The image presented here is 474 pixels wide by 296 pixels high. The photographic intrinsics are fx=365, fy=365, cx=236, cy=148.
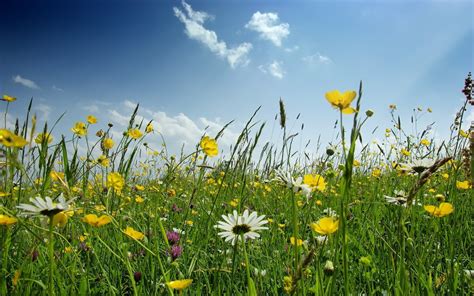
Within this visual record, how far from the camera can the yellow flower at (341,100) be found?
0.85 m

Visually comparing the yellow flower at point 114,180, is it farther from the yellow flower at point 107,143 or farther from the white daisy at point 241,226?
the white daisy at point 241,226

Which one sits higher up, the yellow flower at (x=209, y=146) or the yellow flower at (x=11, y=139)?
the yellow flower at (x=209, y=146)

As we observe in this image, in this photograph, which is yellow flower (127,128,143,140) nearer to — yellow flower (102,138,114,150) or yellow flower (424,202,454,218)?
yellow flower (102,138,114,150)

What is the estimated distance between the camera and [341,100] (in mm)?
866

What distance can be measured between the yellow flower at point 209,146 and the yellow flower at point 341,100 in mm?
762

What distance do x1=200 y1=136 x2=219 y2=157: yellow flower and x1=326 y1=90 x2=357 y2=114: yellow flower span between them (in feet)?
2.50

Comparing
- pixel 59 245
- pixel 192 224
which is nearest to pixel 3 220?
pixel 59 245

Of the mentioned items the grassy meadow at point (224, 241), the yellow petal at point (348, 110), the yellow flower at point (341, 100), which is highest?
the yellow flower at point (341, 100)

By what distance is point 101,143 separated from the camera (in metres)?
2.10

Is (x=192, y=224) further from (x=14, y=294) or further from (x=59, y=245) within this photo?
(x=14, y=294)

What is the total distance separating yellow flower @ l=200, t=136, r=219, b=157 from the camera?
5.13 feet

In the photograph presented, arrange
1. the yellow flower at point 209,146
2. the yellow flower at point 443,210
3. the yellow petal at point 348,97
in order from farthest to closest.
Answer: the yellow flower at point 209,146
the yellow flower at point 443,210
the yellow petal at point 348,97

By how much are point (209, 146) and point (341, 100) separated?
0.81m

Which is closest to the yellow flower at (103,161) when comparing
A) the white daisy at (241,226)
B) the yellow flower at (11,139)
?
the yellow flower at (11,139)
